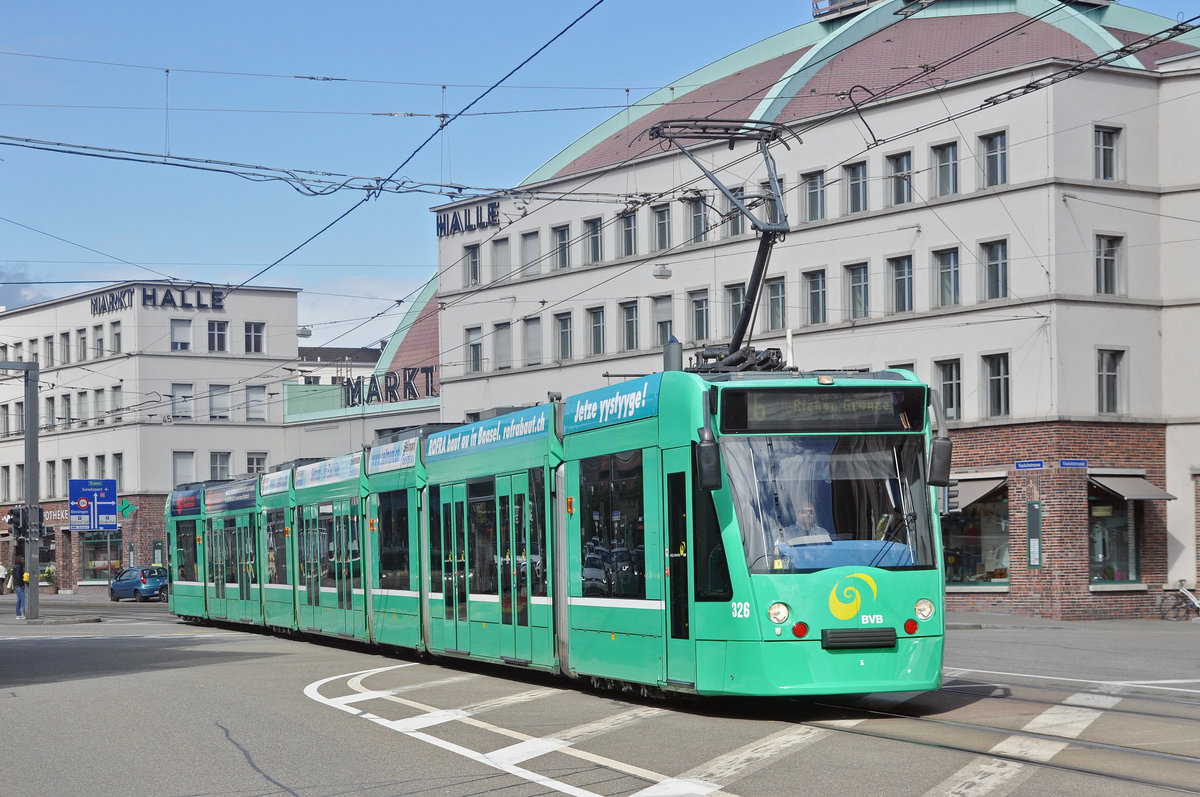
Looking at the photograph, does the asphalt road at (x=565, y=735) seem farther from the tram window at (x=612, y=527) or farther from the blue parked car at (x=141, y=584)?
the blue parked car at (x=141, y=584)

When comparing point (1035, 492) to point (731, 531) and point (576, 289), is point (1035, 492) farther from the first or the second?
point (731, 531)

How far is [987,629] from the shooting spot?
3356cm

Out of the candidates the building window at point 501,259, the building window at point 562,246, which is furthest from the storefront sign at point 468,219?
the building window at point 562,246

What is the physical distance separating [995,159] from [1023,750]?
103 ft

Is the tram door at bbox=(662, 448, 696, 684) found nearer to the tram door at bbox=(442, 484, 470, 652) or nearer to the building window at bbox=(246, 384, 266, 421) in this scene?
the tram door at bbox=(442, 484, 470, 652)

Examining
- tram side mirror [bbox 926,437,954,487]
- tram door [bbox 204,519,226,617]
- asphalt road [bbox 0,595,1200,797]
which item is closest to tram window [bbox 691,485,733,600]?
asphalt road [bbox 0,595,1200,797]

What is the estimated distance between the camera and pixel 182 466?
80.1 m

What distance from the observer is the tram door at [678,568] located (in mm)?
13758

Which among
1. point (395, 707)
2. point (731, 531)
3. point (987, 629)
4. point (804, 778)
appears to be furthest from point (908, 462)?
point (987, 629)

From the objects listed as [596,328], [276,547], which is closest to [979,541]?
[596,328]

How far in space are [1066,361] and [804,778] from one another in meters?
30.6

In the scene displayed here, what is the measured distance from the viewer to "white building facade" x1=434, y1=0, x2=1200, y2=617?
3888 centimetres

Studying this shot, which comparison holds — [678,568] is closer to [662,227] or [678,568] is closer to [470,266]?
[662,227]

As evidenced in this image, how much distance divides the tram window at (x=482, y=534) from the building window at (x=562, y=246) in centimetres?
3559
